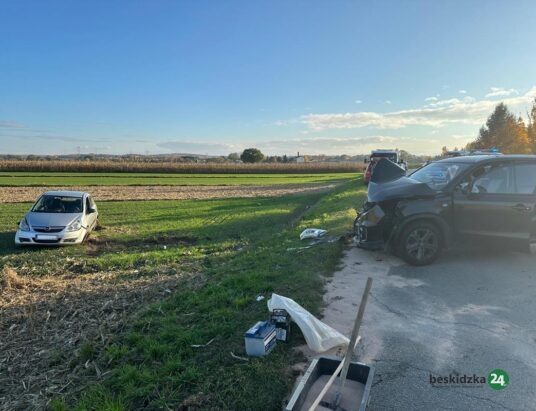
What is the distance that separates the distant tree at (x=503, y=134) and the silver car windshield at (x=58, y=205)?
43.6m

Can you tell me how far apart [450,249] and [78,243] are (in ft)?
34.9

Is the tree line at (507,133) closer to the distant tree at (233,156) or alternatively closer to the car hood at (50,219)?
the car hood at (50,219)

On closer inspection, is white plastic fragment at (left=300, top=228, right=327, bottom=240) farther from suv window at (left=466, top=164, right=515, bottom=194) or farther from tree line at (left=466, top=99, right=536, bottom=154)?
tree line at (left=466, top=99, right=536, bottom=154)

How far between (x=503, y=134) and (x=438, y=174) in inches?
2020

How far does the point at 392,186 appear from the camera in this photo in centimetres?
747

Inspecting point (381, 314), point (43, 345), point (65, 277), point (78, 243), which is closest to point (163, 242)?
point (78, 243)


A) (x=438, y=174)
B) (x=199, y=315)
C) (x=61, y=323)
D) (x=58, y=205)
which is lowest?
(x=61, y=323)

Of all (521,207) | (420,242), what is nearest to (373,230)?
(420,242)

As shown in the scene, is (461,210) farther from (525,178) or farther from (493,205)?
(525,178)

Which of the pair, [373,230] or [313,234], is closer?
[373,230]

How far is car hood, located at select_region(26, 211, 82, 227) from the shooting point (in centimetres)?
1206

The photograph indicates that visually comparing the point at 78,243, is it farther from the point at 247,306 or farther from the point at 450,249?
the point at 450,249

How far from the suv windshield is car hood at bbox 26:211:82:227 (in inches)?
406

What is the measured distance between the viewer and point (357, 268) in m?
7.09
